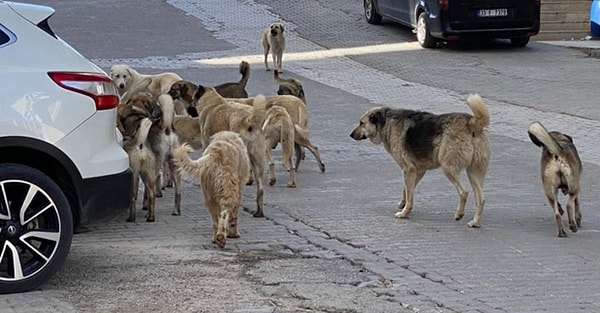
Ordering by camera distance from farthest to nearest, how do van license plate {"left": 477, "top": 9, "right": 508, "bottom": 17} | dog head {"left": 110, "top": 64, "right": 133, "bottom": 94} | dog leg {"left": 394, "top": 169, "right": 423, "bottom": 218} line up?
van license plate {"left": 477, "top": 9, "right": 508, "bottom": 17}
dog head {"left": 110, "top": 64, "right": 133, "bottom": 94}
dog leg {"left": 394, "top": 169, "right": 423, "bottom": 218}

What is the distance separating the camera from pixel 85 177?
6980 millimetres

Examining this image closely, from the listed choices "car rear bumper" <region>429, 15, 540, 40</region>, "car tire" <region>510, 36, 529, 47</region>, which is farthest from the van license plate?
"car tire" <region>510, 36, 529, 47</region>

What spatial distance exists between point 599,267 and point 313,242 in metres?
2.23

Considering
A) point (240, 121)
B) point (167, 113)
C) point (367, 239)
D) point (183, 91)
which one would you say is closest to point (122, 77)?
point (183, 91)

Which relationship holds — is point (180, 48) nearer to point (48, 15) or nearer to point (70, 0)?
point (70, 0)

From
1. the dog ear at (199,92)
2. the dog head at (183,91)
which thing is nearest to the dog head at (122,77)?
the dog head at (183,91)

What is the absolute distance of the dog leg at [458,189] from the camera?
9.32 metres

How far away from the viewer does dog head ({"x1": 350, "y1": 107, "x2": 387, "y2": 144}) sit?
A: 32.7 feet

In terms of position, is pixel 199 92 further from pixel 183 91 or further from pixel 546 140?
pixel 546 140

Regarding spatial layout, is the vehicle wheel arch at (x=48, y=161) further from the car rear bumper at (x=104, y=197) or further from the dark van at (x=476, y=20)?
the dark van at (x=476, y=20)

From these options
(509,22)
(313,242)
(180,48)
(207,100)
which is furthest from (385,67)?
(313,242)

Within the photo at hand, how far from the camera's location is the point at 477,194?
9297 mm

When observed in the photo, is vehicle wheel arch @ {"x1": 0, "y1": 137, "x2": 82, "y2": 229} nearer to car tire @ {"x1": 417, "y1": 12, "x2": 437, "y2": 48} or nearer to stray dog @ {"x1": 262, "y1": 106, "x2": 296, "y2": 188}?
stray dog @ {"x1": 262, "y1": 106, "x2": 296, "y2": 188}

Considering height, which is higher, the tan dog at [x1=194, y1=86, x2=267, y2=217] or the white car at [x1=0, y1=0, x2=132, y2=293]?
the white car at [x1=0, y1=0, x2=132, y2=293]
